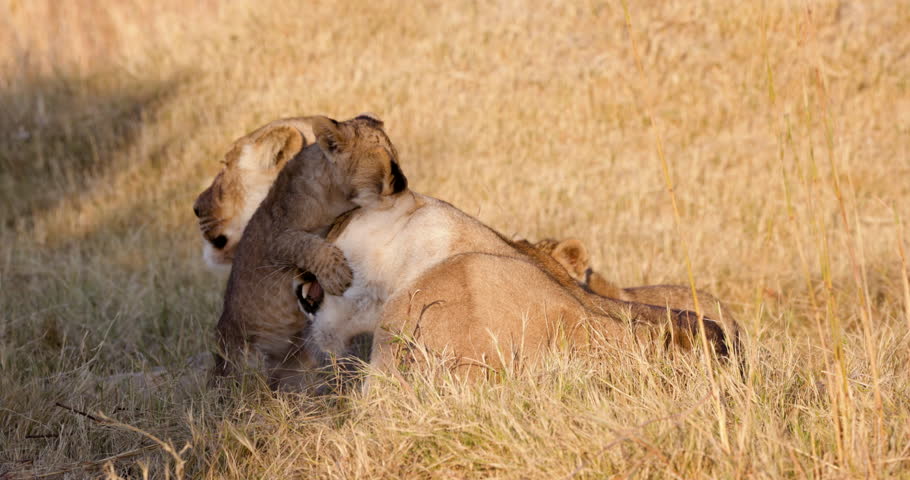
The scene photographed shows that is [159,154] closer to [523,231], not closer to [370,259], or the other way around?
[523,231]

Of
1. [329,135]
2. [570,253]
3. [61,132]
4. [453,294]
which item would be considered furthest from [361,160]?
[61,132]

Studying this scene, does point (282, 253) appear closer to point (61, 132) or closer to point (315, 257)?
point (315, 257)

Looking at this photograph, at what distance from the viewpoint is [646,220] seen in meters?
7.50

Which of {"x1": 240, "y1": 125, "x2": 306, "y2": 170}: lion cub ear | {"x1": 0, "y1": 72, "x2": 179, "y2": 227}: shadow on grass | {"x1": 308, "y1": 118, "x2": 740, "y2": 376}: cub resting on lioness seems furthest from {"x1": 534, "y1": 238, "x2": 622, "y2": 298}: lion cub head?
{"x1": 0, "y1": 72, "x2": 179, "y2": 227}: shadow on grass

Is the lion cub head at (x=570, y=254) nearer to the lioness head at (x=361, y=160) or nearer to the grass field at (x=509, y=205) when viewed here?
the grass field at (x=509, y=205)

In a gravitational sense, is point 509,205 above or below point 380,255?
below

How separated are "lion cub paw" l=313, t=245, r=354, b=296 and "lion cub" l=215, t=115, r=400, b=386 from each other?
0.08 ft

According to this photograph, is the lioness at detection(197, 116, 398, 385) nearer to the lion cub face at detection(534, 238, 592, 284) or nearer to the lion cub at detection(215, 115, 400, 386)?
the lion cub at detection(215, 115, 400, 386)

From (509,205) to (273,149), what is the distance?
10.8 ft

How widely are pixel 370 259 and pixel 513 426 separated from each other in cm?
101

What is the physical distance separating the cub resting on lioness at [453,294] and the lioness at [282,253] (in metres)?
0.14

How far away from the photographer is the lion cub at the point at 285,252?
3.85 m

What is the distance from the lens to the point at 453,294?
322 cm

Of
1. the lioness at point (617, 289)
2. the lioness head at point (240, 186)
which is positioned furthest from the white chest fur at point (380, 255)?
the lioness head at point (240, 186)
